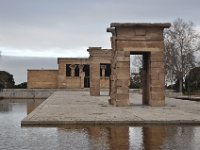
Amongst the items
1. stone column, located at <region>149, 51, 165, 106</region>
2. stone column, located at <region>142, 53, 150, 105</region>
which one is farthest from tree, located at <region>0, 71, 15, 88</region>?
stone column, located at <region>149, 51, 165, 106</region>

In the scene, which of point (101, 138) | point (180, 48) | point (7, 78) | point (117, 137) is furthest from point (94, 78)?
point (7, 78)

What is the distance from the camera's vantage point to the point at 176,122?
49.6 ft

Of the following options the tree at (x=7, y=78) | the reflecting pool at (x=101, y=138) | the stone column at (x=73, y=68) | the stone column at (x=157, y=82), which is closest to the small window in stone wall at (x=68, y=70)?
the stone column at (x=73, y=68)

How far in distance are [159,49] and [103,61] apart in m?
21.5

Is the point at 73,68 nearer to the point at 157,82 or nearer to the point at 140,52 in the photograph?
the point at 140,52

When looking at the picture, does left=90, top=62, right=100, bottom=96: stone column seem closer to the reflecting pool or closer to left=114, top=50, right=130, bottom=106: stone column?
left=114, top=50, right=130, bottom=106: stone column

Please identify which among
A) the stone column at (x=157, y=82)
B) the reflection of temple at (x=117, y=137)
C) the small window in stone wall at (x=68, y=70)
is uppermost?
the small window in stone wall at (x=68, y=70)

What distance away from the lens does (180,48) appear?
178 ft

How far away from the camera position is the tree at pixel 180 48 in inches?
2131

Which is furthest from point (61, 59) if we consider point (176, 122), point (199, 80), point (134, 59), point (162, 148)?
point (162, 148)

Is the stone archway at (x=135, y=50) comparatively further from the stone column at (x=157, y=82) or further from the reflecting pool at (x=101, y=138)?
the reflecting pool at (x=101, y=138)

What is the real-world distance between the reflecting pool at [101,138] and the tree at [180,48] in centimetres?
4057

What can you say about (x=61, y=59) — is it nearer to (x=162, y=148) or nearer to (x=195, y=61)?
(x=195, y=61)

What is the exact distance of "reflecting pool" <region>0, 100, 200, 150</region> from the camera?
33.4ft
